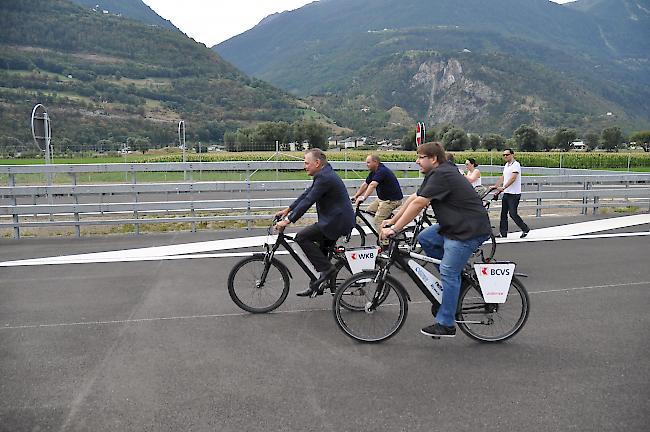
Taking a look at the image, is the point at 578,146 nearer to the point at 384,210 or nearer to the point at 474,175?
the point at 474,175

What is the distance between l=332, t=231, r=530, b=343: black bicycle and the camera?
566cm

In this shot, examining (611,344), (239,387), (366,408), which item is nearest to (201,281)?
(239,387)

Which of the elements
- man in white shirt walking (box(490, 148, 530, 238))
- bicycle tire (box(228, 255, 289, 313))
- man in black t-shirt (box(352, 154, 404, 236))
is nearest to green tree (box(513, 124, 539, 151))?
man in white shirt walking (box(490, 148, 530, 238))

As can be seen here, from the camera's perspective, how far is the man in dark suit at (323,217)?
6.51 metres

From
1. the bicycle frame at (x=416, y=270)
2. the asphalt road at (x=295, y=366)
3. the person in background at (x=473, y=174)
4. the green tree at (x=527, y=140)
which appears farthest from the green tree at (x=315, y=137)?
the bicycle frame at (x=416, y=270)

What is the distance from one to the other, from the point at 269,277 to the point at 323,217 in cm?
93

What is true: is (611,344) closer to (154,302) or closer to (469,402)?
(469,402)

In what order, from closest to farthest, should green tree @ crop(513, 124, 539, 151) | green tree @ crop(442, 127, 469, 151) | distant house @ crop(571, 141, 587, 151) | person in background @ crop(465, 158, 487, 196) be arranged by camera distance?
person in background @ crop(465, 158, 487, 196), green tree @ crop(442, 127, 469, 151), green tree @ crop(513, 124, 539, 151), distant house @ crop(571, 141, 587, 151)

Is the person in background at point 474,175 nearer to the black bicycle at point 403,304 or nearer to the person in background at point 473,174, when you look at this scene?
the person in background at point 473,174

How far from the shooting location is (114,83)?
109m

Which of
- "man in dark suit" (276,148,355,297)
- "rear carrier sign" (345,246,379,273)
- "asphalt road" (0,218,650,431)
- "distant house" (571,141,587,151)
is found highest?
"man in dark suit" (276,148,355,297)

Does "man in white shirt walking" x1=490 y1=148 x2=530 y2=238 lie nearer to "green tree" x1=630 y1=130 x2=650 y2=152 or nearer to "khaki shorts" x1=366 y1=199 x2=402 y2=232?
"khaki shorts" x1=366 y1=199 x2=402 y2=232

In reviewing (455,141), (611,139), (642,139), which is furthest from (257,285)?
(642,139)

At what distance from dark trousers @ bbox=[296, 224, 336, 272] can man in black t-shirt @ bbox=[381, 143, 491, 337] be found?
1.23 m
